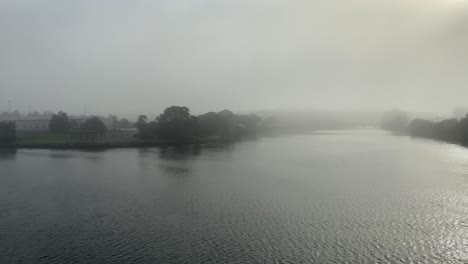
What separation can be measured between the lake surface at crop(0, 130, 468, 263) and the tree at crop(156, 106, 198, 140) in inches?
324

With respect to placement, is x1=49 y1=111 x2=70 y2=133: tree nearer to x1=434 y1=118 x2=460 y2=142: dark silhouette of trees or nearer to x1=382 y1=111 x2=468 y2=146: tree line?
x1=382 y1=111 x2=468 y2=146: tree line

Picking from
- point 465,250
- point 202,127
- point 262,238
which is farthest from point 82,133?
point 465,250

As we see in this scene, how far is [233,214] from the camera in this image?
6.12 metres

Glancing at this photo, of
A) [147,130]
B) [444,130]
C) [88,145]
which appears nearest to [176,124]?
[147,130]

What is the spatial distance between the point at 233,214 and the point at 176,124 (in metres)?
13.8

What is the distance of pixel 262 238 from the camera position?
500 cm

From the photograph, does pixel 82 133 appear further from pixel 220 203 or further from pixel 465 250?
pixel 465 250

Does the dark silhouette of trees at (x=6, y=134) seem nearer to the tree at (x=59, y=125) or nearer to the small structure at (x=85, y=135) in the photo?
the small structure at (x=85, y=135)

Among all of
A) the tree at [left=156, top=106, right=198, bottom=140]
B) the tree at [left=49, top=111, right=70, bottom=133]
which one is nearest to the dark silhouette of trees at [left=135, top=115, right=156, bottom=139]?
the tree at [left=156, top=106, right=198, bottom=140]

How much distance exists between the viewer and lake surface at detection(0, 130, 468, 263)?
4539 mm

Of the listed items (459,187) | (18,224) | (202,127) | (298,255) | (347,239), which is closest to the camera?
(298,255)

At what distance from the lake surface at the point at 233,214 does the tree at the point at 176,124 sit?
823cm

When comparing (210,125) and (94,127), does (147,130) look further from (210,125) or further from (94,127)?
(210,125)

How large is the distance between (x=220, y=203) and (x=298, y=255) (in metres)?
2.62
